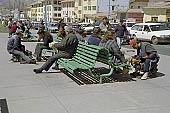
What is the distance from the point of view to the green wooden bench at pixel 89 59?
6.70 meters

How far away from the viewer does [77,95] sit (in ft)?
19.3

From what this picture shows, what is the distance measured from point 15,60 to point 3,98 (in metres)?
4.70

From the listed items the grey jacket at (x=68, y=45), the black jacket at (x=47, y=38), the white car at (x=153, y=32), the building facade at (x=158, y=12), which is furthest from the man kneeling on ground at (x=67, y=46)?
the building facade at (x=158, y=12)

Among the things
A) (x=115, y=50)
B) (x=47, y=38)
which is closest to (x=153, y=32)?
(x=47, y=38)

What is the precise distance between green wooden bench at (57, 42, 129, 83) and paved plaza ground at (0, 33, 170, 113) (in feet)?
1.25

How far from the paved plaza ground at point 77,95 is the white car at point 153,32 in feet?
41.2

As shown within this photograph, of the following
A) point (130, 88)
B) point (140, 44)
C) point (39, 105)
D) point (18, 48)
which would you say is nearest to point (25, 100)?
point (39, 105)

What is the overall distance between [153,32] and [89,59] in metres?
14.6

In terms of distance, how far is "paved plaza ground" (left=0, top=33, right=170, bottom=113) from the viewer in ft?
16.7

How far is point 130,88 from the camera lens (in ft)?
21.4

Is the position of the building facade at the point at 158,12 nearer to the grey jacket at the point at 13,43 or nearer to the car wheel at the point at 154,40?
the car wheel at the point at 154,40

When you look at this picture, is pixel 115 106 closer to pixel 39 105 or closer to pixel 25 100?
pixel 39 105

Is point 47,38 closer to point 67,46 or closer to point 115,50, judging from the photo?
point 67,46

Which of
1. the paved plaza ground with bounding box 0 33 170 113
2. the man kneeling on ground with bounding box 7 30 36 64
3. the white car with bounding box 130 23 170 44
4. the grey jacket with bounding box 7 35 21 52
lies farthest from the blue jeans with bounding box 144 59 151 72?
the white car with bounding box 130 23 170 44
